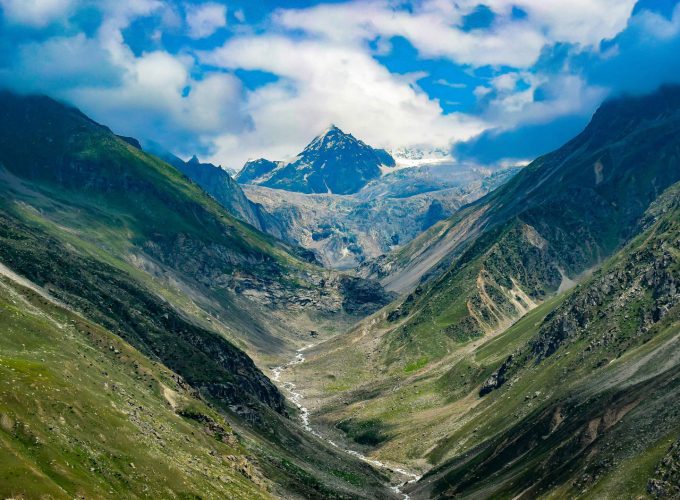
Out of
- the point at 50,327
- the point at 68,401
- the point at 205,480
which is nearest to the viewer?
the point at 68,401

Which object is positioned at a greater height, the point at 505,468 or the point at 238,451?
the point at 238,451

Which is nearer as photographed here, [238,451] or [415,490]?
[238,451]

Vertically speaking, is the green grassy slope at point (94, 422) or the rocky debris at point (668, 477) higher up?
the green grassy slope at point (94, 422)

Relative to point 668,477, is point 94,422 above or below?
above

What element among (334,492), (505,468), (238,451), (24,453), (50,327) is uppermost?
(50,327)

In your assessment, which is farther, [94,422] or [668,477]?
[668,477]

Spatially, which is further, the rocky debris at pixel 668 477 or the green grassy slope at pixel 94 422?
the rocky debris at pixel 668 477

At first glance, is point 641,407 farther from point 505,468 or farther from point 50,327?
point 50,327

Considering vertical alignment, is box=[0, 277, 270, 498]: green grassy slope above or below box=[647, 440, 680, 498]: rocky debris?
above

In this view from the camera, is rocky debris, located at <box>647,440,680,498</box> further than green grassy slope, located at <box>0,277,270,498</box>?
Yes

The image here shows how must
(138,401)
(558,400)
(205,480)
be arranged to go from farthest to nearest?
(558,400) < (138,401) < (205,480)

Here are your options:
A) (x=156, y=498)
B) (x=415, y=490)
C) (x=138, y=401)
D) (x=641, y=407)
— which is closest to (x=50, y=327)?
(x=138, y=401)
